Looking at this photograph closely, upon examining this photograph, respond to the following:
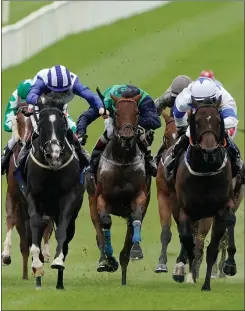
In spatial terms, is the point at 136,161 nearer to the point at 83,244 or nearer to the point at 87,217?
the point at 83,244

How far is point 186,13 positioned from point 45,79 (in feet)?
93.5

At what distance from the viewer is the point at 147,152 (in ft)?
55.2

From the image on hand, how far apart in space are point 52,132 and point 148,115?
6.05 ft

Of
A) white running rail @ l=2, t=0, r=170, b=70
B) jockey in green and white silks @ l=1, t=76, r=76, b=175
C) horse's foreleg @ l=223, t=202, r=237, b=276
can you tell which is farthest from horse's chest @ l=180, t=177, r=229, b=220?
white running rail @ l=2, t=0, r=170, b=70

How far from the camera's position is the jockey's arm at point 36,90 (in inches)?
629

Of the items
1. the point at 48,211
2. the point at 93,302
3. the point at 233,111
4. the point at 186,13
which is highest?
the point at 186,13

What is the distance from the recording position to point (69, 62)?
37.0 meters

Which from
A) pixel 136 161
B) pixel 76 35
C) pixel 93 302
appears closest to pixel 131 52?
pixel 76 35

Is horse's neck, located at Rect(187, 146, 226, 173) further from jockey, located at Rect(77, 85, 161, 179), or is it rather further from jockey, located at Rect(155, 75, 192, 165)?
jockey, located at Rect(155, 75, 192, 165)

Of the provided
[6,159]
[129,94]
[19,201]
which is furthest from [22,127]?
[129,94]

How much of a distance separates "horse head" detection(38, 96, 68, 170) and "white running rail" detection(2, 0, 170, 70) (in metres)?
19.1

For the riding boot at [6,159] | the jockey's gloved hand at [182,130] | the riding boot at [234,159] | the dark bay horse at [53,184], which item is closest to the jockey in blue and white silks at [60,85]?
the dark bay horse at [53,184]

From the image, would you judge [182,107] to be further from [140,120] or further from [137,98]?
[140,120]

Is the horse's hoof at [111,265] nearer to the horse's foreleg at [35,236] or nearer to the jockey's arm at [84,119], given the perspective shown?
the horse's foreleg at [35,236]
